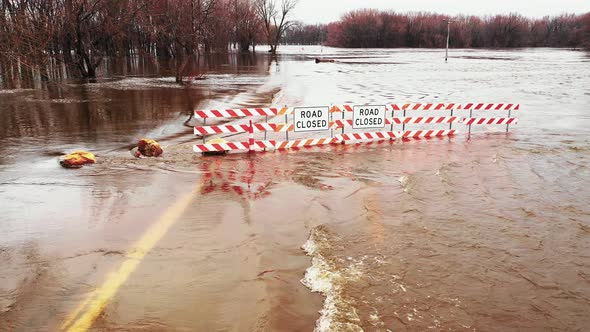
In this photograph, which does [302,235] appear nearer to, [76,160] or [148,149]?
[148,149]

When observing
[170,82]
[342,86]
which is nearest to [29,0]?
[170,82]

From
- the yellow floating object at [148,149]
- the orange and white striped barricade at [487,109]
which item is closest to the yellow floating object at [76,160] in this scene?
the yellow floating object at [148,149]

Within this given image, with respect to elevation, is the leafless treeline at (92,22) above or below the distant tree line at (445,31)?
below

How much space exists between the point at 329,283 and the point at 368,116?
29.4ft

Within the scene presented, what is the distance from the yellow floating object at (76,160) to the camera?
34.6 ft

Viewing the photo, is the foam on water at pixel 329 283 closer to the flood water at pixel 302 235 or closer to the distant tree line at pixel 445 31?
the flood water at pixel 302 235

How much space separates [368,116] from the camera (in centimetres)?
1386

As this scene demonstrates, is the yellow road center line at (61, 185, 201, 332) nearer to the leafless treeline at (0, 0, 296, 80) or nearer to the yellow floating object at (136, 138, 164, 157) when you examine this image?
the yellow floating object at (136, 138, 164, 157)

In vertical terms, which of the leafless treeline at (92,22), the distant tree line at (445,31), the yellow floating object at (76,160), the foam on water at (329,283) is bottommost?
the foam on water at (329,283)

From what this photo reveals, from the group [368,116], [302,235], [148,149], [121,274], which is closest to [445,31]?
[368,116]

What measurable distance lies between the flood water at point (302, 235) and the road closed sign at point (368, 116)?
3.13 feet

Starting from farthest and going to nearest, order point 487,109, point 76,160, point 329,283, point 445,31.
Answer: point 445,31
point 487,109
point 76,160
point 329,283

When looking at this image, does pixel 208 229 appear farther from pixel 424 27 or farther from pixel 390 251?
pixel 424 27

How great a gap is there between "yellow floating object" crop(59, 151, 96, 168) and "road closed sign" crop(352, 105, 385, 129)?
24.0 feet
